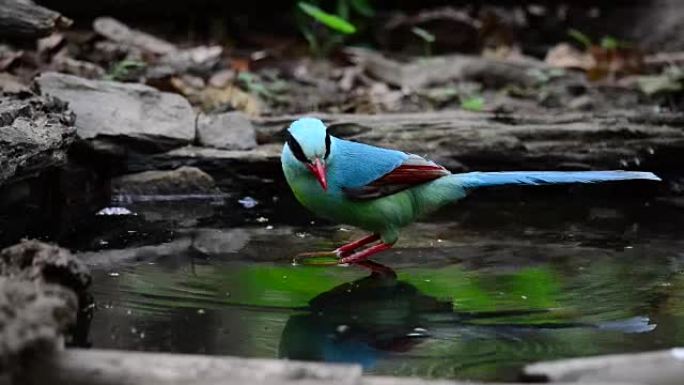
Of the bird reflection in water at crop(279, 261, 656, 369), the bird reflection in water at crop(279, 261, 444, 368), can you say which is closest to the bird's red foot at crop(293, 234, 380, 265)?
the bird reflection in water at crop(279, 261, 444, 368)

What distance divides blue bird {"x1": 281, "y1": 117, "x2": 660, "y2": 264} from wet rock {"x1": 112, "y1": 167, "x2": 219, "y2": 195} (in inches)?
46.2

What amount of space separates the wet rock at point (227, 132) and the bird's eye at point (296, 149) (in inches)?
64.1

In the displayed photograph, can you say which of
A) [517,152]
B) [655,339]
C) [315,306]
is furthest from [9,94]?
[655,339]

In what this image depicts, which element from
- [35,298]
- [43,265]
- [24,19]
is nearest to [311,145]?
[43,265]

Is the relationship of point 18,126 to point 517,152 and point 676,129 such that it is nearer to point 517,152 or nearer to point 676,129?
point 517,152

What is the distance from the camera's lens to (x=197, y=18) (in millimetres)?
7285

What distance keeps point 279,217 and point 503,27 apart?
365 cm

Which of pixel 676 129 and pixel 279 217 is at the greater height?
pixel 676 129

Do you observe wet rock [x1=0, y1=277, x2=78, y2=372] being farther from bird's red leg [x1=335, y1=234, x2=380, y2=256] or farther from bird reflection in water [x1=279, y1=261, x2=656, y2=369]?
bird's red leg [x1=335, y1=234, x2=380, y2=256]

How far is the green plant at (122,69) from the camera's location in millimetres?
5602

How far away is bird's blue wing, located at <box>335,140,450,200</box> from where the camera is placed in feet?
11.8

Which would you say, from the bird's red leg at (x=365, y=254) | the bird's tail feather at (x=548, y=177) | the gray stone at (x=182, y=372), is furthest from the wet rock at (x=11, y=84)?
the gray stone at (x=182, y=372)

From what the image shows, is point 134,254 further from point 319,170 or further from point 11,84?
point 11,84

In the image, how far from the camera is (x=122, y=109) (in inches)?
192
